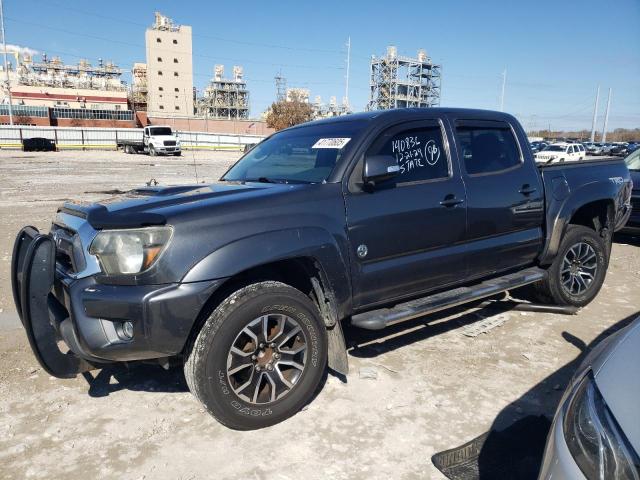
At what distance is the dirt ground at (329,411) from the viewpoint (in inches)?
107

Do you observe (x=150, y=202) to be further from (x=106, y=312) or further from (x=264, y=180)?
(x=264, y=180)

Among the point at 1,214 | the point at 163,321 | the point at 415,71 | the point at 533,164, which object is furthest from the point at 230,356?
the point at 415,71

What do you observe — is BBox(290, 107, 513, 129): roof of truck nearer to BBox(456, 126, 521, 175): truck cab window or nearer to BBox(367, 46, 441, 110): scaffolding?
BBox(456, 126, 521, 175): truck cab window

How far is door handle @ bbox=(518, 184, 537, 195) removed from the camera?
4.45 metres

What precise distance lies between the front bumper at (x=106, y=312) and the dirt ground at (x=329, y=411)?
1.72ft

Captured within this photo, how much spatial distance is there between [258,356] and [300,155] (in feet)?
5.44

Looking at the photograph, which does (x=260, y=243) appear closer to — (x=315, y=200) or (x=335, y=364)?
(x=315, y=200)

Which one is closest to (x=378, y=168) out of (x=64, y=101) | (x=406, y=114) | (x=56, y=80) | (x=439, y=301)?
(x=406, y=114)

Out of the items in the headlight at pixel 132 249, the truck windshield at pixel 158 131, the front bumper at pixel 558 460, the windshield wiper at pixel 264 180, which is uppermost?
the truck windshield at pixel 158 131

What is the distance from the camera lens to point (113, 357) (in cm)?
272

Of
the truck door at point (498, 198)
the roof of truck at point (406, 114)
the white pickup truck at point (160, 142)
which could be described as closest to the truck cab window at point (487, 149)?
the truck door at point (498, 198)

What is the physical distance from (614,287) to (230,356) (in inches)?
210

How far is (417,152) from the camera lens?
12.6ft

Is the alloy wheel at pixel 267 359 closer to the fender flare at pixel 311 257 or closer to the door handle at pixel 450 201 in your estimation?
the fender flare at pixel 311 257
